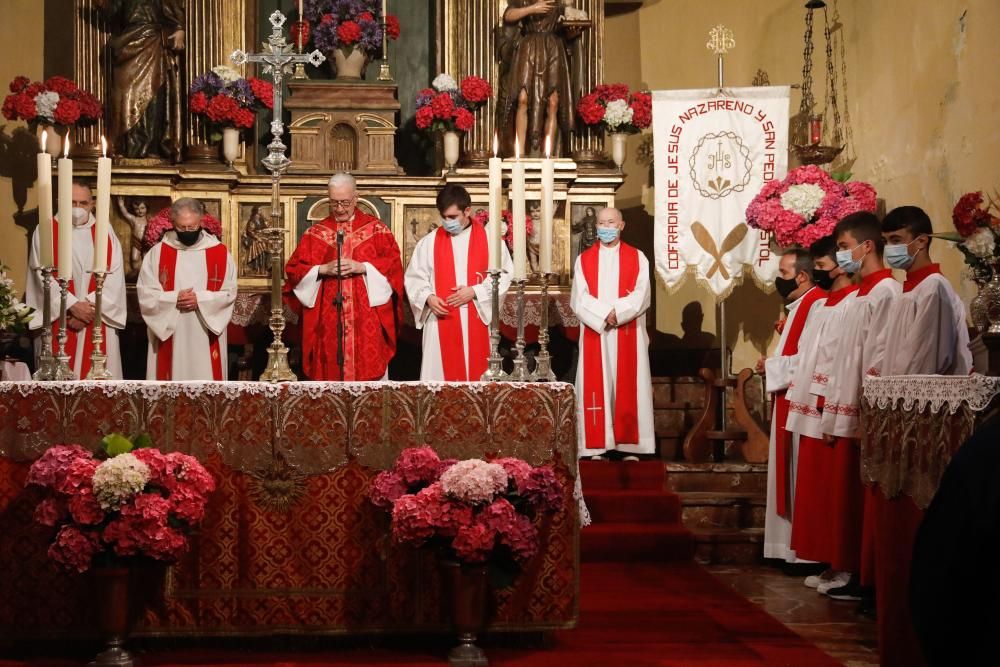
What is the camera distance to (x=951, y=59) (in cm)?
803

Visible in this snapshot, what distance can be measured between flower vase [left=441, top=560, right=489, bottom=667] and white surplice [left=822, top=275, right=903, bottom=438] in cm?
229

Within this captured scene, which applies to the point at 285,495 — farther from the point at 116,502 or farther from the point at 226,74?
the point at 226,74

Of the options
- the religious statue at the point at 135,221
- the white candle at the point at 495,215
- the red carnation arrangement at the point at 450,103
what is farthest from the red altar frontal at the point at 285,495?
the red carnation arrangement at the point at 450,103

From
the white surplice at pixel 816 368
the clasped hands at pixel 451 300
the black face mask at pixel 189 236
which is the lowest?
the white surplice at pixel 816 368

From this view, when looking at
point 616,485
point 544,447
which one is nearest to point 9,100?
point 616,485

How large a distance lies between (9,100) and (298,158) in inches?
85.4

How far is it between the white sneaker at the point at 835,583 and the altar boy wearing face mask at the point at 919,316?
1469mm

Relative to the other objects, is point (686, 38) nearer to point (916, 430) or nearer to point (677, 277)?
point (677, 277)

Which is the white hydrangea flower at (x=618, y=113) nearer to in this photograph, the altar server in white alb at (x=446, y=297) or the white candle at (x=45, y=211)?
the altar server in white alb at (x=446, y=297)

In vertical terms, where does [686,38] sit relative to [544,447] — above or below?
above

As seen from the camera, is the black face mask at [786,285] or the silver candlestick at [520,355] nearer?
the silver candlestick at [520,355]

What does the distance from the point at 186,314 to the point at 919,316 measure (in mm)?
4915

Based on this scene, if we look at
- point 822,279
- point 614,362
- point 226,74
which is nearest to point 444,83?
point 226,74

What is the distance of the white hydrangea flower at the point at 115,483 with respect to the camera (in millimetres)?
4535
